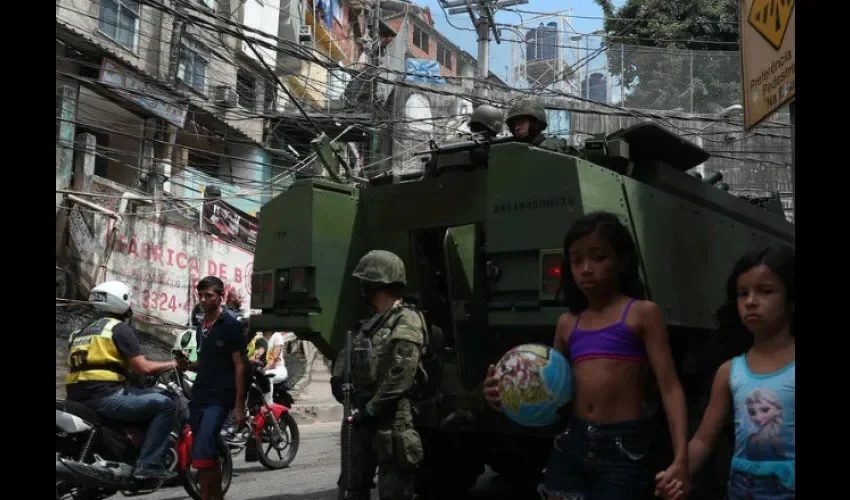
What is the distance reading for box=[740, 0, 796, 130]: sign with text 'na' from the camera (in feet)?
11.8

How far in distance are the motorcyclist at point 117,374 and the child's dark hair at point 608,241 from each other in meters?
3.33

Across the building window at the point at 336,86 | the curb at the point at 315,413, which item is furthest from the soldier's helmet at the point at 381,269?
the curb at the point at 315,413

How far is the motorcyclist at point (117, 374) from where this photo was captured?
5.46 meters

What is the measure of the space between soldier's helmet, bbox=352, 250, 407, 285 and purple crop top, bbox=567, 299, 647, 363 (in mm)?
1685

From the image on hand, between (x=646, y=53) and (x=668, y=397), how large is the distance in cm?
1887

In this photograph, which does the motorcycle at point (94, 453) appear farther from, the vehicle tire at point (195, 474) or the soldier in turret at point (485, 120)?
the soldier in turret at point (485, 120)

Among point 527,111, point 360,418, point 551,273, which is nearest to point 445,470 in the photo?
point 360,418

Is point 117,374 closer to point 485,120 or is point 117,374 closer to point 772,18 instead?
point 485,120

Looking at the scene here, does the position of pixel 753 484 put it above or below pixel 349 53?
below

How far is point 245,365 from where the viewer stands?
535 centimetres

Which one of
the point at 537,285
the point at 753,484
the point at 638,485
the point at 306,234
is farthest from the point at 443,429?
the point at 753,484

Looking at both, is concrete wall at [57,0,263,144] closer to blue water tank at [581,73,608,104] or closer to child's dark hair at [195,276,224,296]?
child's dark hair at [195,276,224,296]

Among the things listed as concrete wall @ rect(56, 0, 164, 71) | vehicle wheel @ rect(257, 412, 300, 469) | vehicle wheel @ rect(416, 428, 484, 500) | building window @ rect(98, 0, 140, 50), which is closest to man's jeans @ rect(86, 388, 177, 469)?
vehicle wheel @ rect(416, 428, 484, 500)
